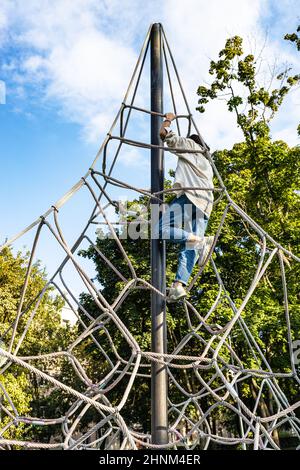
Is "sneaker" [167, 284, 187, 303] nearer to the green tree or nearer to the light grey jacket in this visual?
the light grey jacket

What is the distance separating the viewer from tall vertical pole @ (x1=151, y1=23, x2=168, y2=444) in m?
2.93

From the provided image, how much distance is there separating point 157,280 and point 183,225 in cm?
43

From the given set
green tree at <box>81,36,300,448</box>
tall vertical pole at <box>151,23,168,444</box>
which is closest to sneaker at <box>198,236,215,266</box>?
tall vertical pole at <box>151,23,168,444</box>

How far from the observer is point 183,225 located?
3.27 metres

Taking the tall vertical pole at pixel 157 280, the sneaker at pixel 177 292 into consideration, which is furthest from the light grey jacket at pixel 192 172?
the sneaker at pixel 177 292

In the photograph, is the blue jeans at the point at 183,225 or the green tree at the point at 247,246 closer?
the blue jeans at the point at 183,225

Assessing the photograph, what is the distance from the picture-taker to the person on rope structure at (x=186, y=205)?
313 centimetres

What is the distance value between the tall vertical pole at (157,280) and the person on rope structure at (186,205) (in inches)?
4.3

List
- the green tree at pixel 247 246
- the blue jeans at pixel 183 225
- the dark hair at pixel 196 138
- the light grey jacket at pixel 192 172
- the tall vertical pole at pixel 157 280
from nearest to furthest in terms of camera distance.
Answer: the tall vertical pole at pixel 157 280 → the blue jeans at pixel 183 225 → the light grey jacket at pixel 192 172 → the dark hair at pixel 196 138 → the green tree at pixel 247 246

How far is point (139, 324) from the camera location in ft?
37.1

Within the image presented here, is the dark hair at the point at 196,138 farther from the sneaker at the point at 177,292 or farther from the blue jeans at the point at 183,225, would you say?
the sneaker at the point at 177,292
